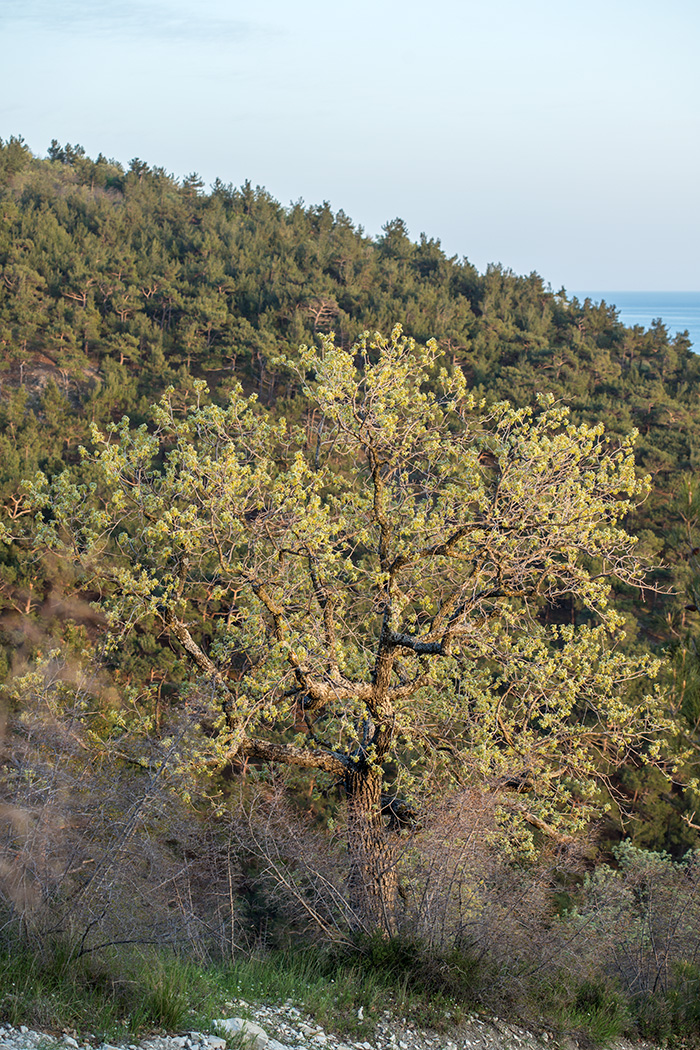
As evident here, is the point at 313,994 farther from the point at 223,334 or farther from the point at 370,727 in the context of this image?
the point at 223,334

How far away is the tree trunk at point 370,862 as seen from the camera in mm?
5738

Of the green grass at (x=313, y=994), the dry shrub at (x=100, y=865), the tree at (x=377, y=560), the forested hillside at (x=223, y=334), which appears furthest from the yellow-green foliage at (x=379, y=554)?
Answer: the forested hillside at (x=223, y=334)

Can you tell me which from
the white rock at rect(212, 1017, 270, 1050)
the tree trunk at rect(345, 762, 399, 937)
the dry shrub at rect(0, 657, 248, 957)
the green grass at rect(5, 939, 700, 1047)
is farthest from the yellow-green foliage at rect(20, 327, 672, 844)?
the white rock at rect(212, 1017, 270, 1050)

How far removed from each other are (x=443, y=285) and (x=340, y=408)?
129ft

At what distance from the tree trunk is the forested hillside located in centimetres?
1470

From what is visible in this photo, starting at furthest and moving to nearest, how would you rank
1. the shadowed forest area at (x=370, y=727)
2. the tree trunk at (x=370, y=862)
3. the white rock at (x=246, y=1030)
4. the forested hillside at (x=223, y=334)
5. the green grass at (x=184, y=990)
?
the forested hillside at (x=223, y=334)
the tree trunk at (x=370, y=862)
the shadowed forest area at (x=370, y=727)
the white rock at (x=246, y=1030)
the green grass at (x=184, y=990)

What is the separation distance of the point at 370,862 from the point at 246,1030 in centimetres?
212

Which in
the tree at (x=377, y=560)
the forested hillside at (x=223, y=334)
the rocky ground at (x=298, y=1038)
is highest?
the forested hillside at (x=223, y=334)

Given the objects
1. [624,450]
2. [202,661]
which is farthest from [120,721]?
[624,450]

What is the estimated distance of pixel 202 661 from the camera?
7504mm

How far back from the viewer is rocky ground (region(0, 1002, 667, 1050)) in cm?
370

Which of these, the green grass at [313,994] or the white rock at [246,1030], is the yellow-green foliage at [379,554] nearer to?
the green grass at [313,994]

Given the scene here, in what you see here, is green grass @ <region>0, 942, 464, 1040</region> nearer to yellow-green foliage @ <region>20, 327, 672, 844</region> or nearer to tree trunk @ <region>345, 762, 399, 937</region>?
tree trunk @ <region>345, 762, 399, 937</region>

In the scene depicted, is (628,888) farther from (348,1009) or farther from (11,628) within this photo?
(11,628)
